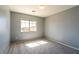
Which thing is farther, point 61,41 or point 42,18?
point 42,18

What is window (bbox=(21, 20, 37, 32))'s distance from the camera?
634 cm

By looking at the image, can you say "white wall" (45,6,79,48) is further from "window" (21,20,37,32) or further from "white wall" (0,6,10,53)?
"white wall" (0,6,10,53)

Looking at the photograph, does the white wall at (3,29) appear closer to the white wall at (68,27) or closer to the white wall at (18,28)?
the white wall at (18,28)

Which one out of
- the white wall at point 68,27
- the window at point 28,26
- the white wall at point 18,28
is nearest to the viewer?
the white wall at point 68,27

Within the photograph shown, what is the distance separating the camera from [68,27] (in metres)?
4.39

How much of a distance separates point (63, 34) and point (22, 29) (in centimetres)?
318

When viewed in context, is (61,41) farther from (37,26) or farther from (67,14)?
(37,26)

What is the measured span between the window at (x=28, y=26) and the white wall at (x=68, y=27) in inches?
82.2

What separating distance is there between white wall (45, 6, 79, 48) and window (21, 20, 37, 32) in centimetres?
209

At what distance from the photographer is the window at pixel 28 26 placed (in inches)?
250

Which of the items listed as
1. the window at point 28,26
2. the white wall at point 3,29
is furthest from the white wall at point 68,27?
the white wall at point 3,29
